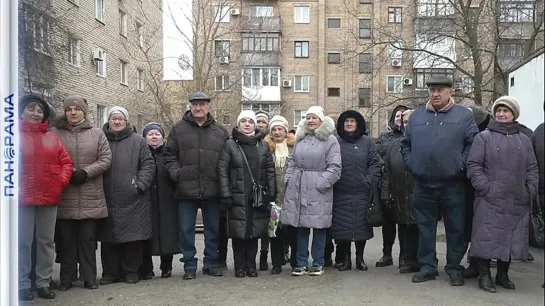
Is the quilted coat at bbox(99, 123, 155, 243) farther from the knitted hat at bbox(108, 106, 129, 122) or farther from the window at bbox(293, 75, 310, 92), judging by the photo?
the window at bbox(293, 75, 310, 92)

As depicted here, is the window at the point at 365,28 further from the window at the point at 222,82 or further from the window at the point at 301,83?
the window at the point at 222,82

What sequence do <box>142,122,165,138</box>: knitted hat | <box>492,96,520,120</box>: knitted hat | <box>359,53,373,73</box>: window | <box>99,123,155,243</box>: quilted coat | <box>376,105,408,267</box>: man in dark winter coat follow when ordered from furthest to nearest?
1. <box>376,105,408,267</box>: man in dark winter coat
2. <box>99,123,155,243</box>: quilted coat
3. <box>142,122,165,138</box>: knitted hat
4. <box>359,53,373,73</box>: window
5. <box>492,96,520,120</box>: knitted hat

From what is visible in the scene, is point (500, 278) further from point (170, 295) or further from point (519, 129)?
point (170, 295)

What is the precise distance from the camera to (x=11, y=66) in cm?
188

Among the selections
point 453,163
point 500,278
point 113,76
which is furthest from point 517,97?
point 113,76

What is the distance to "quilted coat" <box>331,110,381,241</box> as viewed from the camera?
11.3 feet

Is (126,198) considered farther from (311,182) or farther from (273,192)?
(311,182)

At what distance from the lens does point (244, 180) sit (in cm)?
336

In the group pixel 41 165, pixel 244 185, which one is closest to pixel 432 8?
pixel 244 185

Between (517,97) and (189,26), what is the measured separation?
58.5 inches

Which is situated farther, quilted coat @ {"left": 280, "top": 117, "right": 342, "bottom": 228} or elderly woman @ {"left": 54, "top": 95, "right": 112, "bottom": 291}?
quilted coat @ {"left": 280, "top": 117, "right": 342, "bottom": 228}

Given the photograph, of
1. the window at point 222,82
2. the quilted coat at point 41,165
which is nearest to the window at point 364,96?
the window at point 222,82

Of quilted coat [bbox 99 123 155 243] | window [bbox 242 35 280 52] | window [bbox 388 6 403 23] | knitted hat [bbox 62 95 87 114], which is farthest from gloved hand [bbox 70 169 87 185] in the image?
window [bbox 388 6 403 23]

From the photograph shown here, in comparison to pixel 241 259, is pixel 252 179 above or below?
above
